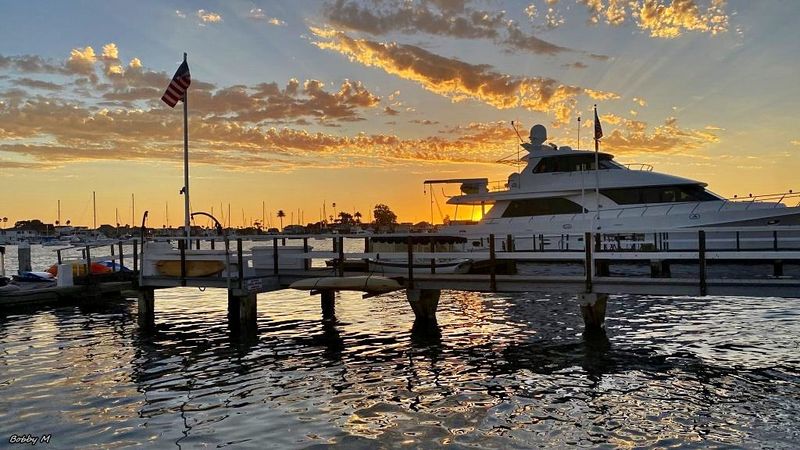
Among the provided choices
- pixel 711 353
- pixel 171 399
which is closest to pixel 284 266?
Answer: pixel 171 399

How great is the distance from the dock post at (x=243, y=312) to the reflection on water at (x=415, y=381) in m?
0.38

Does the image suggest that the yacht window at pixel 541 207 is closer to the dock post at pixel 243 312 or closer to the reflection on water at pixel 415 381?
the reflection on water at pixel 415 381

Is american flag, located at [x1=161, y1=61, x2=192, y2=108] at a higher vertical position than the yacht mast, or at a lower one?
higher

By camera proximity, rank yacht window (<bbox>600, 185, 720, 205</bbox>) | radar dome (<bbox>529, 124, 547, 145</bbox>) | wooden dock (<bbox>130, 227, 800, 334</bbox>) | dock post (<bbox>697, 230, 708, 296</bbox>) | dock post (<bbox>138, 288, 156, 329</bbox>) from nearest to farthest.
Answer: dock post (<bbox>697, 230, 708, 296</bbox>) → wooden dock (<bbox>130, 227, 800, 334</bbox>) → dock post (<bbox>138, 288, 156, 329</bbox>) → yacht window (<bbox>600, 185, 720, 205</bbox>) → radar dome (<bbox>529, 124, 547, 145</bbox>)

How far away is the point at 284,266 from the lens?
1903 centimetres

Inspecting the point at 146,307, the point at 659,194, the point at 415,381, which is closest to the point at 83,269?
the point at 146,307

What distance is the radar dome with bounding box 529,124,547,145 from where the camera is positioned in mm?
37094

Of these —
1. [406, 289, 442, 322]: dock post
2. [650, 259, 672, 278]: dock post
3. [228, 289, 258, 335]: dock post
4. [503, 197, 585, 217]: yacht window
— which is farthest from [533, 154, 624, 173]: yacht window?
[228, 289, 258, 335]: dock post

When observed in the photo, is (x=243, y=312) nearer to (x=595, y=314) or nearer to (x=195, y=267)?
(x=195, y=267)

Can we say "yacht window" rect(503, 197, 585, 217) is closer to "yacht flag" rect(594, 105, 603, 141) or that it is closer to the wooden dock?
"yacht flag" rect(594, 105, 603, 141)

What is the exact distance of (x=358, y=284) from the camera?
15727mm

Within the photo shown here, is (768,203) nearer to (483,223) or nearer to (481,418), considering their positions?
(483,223)

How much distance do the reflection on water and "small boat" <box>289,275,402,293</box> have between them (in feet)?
4.66

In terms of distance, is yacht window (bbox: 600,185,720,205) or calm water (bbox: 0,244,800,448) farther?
yacht window (bbox: 600,185,720,205)
